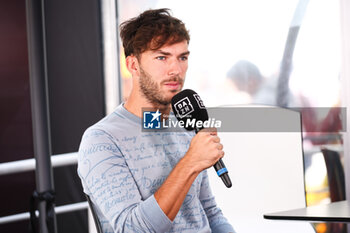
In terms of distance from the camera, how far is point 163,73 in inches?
→ 49.0

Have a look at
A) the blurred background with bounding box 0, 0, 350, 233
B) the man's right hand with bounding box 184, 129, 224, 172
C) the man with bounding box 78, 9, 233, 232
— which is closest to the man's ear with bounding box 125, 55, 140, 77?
the man with bounding box 78, 9, 233, 232

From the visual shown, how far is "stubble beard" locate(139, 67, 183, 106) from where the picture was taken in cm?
124

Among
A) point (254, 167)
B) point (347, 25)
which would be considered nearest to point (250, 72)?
point (347, 25)

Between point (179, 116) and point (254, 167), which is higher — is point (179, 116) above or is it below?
above

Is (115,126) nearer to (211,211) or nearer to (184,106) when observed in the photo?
(184,106)

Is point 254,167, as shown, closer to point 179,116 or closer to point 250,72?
point 179,116

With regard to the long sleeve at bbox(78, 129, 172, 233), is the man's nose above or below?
above

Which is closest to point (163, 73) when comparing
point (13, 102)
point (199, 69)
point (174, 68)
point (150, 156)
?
point (174, 68)

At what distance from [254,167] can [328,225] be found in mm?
798

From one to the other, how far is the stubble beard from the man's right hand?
24cm

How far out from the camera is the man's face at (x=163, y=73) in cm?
124

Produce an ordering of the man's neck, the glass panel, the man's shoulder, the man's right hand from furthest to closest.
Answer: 1. the glass panel
2. the man's neck
3. the man's shoulder
4. the man's right hand

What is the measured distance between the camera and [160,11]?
1382 mm

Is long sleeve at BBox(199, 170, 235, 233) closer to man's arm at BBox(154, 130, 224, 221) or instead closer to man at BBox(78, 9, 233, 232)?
man at BBox(78, 9, 233, 232)
